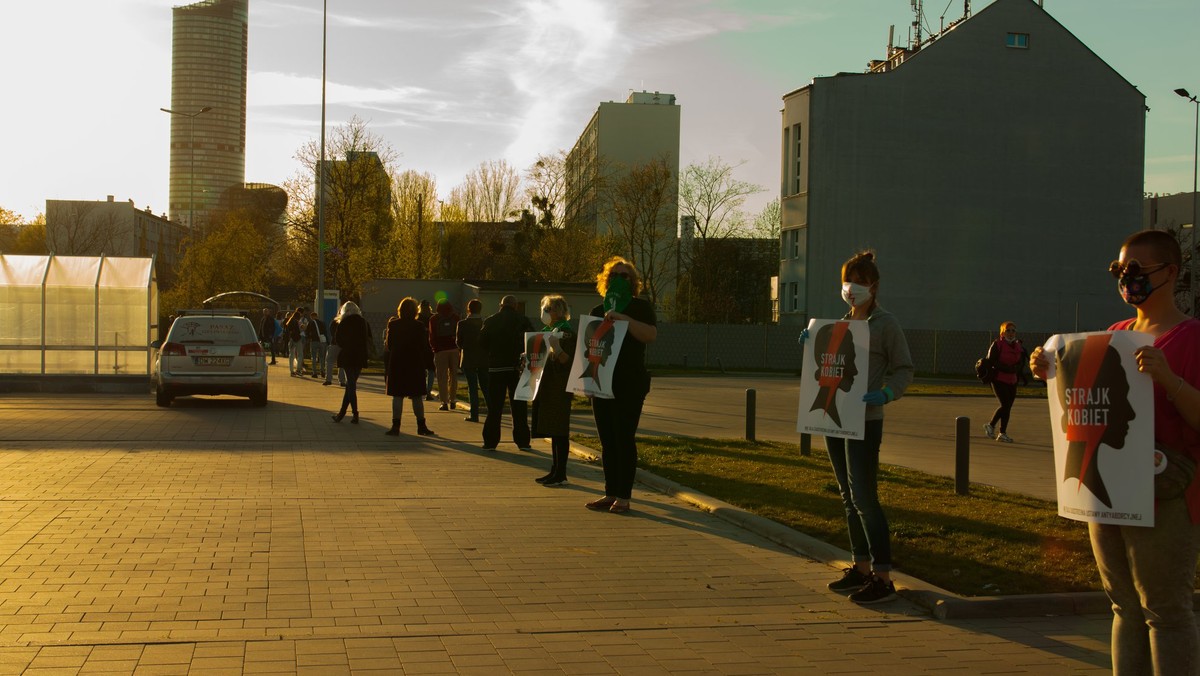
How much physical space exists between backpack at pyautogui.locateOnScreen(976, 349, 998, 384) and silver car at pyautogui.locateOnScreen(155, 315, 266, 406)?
12453 millimetres

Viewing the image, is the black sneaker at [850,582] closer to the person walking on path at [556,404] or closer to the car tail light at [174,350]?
the person walking on path at [556,404]

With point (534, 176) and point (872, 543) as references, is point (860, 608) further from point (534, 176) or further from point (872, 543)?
point (534, 176)

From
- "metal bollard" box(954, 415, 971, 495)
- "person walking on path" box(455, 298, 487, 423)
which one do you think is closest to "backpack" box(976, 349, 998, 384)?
"metal bollard" box(954, 415, 971, 495)

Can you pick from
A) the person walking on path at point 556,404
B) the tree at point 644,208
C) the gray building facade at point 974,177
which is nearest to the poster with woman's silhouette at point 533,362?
the person walking on path at point 556,404

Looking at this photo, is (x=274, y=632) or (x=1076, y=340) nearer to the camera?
(x=1076, y=340)

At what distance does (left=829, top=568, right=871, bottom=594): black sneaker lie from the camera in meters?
7.03

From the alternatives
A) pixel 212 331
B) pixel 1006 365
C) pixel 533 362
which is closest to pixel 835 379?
pixel 533 362

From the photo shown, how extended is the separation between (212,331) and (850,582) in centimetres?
1671

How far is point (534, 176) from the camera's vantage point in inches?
2618

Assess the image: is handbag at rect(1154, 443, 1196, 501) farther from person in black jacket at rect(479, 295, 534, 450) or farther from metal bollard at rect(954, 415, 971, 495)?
person in black jacket at rect(479, 295, 534, 450)

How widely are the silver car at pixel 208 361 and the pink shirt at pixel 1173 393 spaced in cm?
1901

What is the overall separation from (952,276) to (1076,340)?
4869cm

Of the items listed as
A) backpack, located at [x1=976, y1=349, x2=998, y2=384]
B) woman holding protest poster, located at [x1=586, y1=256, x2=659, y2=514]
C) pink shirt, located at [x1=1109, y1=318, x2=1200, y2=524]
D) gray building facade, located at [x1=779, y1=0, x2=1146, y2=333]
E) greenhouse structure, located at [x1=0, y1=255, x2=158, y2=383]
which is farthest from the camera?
gray building facade, located at [x1=779, y1=0, x2=1146, y2=333]

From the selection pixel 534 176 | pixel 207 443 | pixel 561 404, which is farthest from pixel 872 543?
pixel 534 176
